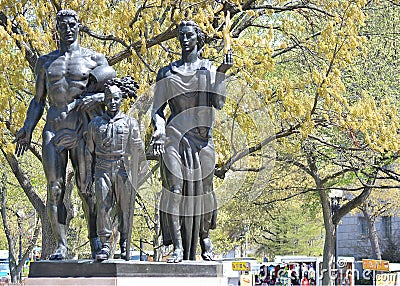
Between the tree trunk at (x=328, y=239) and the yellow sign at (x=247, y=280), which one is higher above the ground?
the tree trunk at (x=328, y=239)

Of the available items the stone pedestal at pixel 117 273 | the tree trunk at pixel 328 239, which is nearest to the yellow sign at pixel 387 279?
the tree trunk at pixel 328 239

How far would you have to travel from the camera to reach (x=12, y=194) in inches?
1480

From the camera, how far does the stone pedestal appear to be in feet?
29.5

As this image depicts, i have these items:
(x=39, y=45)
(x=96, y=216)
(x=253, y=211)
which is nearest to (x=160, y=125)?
(x=96, y=216)

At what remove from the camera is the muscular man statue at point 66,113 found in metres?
9.91

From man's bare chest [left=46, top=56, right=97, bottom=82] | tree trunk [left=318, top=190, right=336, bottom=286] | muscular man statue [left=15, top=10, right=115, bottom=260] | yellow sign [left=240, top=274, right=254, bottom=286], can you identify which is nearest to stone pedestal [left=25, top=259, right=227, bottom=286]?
muscular man statue [left=15, top=10, right=115, bottom=260]

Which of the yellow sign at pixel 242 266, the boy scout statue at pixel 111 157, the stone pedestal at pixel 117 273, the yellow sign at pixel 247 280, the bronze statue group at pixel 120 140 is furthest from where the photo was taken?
the yellow sign at pixel 242 266

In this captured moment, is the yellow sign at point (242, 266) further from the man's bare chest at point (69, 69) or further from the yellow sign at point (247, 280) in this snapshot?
the man's bare chest at point (69, 69)

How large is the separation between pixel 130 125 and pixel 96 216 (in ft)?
3.92

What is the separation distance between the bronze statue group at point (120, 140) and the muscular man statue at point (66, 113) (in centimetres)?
1

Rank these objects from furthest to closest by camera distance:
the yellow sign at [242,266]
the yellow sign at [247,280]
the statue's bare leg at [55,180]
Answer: the yellow sign at [242,266]
the yellow sign at [247,280]
the statue's bare leg at [55,180]

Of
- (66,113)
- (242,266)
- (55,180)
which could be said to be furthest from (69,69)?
(242,266)

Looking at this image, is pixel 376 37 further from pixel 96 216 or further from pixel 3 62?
pixel 96 216

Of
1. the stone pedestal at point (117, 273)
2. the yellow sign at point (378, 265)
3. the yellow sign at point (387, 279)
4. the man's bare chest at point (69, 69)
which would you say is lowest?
the stone pedestal at point (117, 273)
